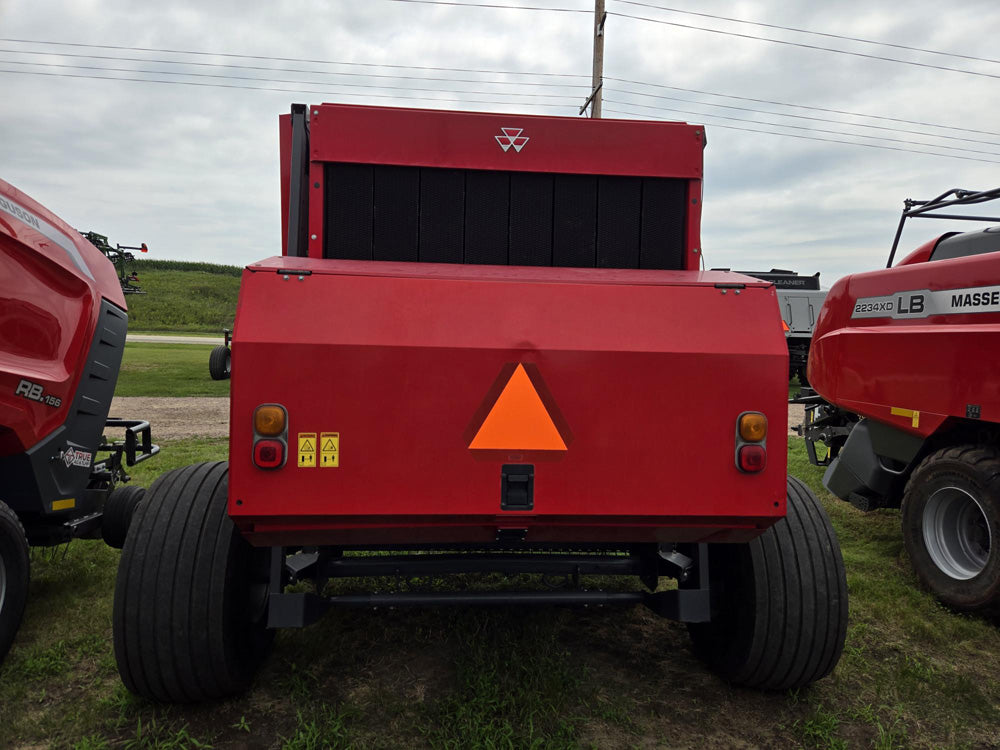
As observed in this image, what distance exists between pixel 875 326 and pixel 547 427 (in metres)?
3.45

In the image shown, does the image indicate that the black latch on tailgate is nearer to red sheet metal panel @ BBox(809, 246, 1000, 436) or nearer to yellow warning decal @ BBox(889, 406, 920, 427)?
red sheet metal panel @ BBox(809, 246, 1000, 436)

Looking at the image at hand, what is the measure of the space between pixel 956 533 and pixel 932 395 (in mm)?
843

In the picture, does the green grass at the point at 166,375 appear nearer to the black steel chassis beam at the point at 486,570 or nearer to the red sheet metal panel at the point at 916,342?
the red sheet metal panel at the point at 916,342

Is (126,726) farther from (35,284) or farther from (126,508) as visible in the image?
(35,284)

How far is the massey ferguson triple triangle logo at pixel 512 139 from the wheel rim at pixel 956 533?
10.3 feet

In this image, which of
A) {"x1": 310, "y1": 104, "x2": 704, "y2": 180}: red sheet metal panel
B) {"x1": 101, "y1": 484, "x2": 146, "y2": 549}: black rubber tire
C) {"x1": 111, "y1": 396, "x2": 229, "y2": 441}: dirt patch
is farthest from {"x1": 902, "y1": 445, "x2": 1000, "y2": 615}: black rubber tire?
{"x1": 111, "y1": 396, "x2": 229, "y2": 441}: dirt patch

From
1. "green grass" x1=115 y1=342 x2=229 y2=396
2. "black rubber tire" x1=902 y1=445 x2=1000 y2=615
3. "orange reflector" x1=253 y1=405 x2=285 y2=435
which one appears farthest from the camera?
"green grass" x1=115 y1=342 x2=229 y2=396

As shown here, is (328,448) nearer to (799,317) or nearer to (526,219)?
(526,219)

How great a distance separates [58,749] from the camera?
255 cm

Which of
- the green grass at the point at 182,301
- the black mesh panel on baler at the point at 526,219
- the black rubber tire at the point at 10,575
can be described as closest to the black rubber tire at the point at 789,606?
the black mesh panel on baler at the point at 526,219

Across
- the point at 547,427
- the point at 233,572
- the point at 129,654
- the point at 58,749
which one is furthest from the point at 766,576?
the point at 58,749

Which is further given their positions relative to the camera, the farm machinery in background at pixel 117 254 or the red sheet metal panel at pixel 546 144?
the farm machinery in background at pixel 117 254

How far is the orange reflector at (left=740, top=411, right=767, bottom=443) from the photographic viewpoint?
7.49 ft

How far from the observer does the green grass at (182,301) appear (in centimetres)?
4631
